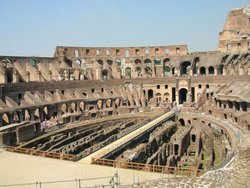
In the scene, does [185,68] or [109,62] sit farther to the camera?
[109,62]

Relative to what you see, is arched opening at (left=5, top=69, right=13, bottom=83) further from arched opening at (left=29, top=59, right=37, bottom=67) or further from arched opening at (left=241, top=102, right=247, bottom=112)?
arched opening at (left=241, top=102, right=247, bottom=112)

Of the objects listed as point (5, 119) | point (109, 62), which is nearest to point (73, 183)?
point (5, 119)

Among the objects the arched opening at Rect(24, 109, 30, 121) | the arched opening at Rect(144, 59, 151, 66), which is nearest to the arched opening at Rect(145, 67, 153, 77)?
the arched opening at Rect(144, 59, 151, 66)

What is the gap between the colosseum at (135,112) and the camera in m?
Answer: 19.2

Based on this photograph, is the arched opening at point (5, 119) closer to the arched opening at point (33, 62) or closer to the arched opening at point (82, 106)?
the arched opening at point (82, 106)

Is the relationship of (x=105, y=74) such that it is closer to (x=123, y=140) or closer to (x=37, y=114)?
(x=37, y=114)

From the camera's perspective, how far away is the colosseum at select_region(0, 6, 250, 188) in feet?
63.0

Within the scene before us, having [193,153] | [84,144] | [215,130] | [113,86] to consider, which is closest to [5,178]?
[84,144]

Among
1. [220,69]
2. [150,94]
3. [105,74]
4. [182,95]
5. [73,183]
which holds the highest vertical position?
[220,69]

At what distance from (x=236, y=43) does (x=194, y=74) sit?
8.74m

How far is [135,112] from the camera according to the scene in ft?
154

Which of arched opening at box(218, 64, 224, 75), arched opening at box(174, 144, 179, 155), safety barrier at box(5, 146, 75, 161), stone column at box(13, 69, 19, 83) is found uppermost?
arched opening at box(218, 64, 224, 75)

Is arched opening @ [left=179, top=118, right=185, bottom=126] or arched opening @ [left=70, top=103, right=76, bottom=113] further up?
arched opening @ [left=70, top=103, right=76, bottom=113]

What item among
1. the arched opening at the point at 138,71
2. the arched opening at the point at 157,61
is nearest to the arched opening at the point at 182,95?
the arched opening at the point at 157,61
